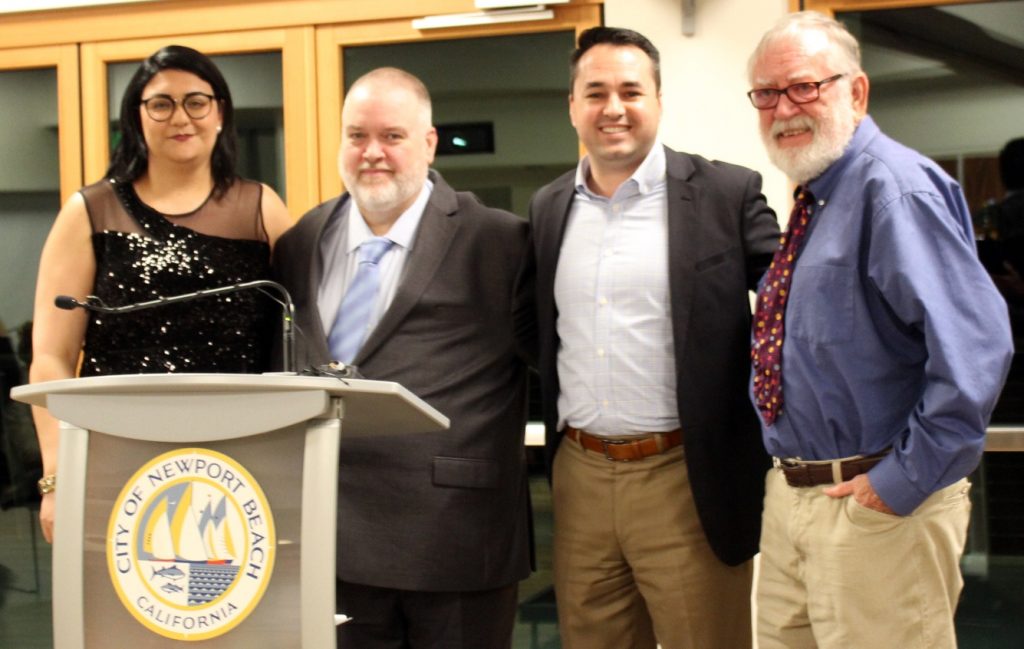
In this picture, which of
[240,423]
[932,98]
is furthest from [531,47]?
[240,423]

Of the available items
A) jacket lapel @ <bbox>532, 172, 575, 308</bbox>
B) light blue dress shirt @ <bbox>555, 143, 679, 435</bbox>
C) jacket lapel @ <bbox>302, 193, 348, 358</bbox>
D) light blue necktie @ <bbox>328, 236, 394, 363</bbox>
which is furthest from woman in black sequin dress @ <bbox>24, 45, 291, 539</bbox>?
light blue dress shirt @ <bbox>555, 143, 679, 435</bbox>

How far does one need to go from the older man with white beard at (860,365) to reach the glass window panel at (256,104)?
2.18 metres

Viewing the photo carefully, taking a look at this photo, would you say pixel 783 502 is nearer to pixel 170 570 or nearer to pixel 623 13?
pixel 170 570

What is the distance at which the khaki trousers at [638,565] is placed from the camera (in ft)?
8.13

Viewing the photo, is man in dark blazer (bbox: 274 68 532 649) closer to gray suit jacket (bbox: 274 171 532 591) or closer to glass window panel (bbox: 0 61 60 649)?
gray suit jacket (bbox: 274 171 532 591)

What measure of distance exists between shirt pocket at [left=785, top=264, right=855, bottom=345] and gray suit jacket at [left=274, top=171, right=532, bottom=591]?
0.71 meters

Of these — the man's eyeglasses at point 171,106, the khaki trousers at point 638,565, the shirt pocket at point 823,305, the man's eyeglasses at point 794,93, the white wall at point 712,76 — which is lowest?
the khaki trousers at point 638,565

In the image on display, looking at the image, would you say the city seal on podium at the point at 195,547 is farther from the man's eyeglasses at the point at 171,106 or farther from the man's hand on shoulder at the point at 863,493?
the man's eyeglasses at the point at 171,106

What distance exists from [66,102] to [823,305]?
3.05 metres

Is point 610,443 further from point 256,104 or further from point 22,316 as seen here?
point 22,316

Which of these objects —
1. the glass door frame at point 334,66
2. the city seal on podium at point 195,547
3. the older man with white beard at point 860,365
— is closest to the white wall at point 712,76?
the glass door frame at point 334,66

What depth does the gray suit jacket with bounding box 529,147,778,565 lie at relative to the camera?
2436mm

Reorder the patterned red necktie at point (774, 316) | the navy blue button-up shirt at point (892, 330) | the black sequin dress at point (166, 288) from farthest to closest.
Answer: the black sequin dress at point (166, 288), the patterned red necktie at point (774, 316), the navy blue button-up shirt at point (892, 330)

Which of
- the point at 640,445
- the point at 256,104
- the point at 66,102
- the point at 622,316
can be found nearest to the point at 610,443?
the point at 640,445
